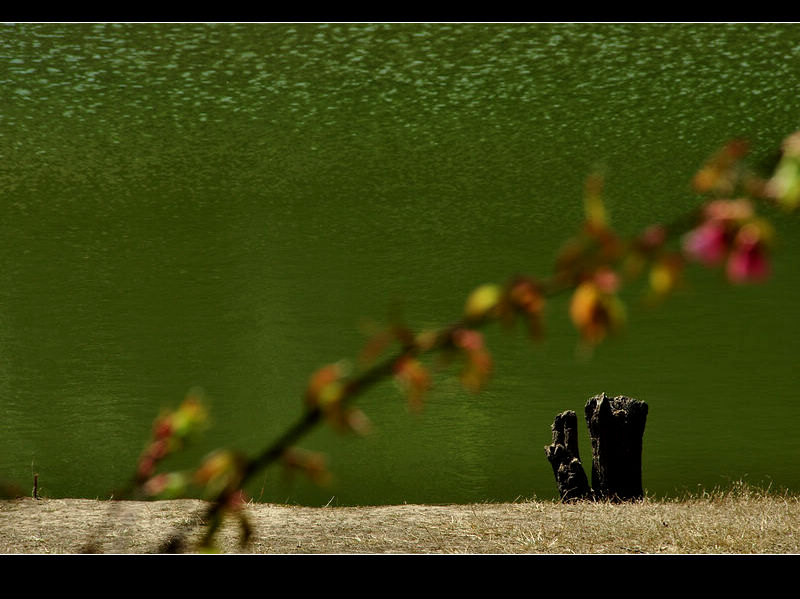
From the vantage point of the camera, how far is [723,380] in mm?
4586

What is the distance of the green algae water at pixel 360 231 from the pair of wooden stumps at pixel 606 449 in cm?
18

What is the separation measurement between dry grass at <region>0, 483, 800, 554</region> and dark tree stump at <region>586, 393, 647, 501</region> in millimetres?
121

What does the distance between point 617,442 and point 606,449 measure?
64mm

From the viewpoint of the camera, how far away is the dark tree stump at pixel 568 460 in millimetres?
4383

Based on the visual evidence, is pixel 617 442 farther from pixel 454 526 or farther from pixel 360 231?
pixel 360 231

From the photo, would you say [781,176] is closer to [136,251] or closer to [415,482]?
[415,482]

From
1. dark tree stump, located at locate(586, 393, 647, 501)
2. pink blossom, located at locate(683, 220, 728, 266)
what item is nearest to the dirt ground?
dark tree stump, located at locate(586, 393, 647, 501)

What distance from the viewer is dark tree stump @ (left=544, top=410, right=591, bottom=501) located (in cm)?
438

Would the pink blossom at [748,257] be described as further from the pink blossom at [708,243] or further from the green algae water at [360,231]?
the green algae water at [360,231]

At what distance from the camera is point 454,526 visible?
3.87 m

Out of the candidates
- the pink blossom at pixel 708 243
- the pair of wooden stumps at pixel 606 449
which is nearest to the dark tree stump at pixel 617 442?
the pair of wooden stumps at pixel 606 449

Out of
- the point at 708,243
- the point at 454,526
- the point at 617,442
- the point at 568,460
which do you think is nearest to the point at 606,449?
the point at 617,442

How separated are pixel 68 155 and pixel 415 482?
2536 mm

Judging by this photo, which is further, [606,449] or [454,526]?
[606,449]
